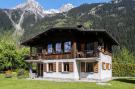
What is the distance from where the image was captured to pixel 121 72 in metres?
69.1

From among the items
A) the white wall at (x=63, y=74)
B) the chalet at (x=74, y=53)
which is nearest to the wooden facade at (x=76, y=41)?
the chalet at (x=74, y=53)

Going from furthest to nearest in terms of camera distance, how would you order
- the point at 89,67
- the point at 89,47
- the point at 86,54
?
the point at 89,47
the point at 89,67
the point at 86,54

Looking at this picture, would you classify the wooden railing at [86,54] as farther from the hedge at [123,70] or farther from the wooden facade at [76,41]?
the hedge at [123,70]

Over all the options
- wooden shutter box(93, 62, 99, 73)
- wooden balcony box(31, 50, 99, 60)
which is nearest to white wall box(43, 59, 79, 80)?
wooden balcony box(31, 50, 99, 60)

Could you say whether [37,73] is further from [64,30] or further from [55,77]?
[64,30]

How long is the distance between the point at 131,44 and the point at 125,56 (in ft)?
253

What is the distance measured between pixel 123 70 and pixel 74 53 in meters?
24.8

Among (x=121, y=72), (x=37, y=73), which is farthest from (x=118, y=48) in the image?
(x=37, y=73)

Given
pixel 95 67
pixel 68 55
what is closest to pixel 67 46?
pixel 68 55

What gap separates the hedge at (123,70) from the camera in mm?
68750

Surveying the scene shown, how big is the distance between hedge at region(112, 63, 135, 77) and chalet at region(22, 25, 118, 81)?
16.1 metres

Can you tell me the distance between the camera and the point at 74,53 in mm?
47562

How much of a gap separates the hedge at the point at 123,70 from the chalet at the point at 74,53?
633 inches

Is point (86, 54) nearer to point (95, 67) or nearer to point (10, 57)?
point (95, 67)
